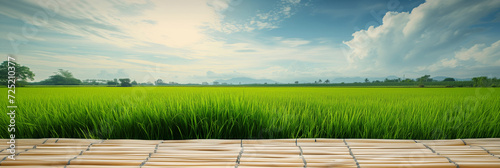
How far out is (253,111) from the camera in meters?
2.06

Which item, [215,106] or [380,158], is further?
[215,106]

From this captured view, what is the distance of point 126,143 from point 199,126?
0.63 m

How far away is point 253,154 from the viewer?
4.03 feet

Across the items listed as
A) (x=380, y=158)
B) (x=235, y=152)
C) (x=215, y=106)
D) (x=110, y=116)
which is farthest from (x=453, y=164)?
(x=110, y=116)

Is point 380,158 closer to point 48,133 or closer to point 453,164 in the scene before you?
point 453,164

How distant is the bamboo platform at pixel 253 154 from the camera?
1112 millimetres

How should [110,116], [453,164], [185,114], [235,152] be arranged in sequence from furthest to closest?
[110,116], [185,114], [235,152], [453,164]

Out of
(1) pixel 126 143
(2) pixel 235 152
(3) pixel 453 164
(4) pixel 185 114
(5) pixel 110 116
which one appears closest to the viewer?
(3) pixel 453 164

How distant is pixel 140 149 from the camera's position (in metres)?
1.31

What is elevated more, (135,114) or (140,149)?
(135,114)

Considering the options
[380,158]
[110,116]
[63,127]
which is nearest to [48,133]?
[63,127]

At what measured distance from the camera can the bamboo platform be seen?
1.11m

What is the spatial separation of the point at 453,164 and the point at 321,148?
25.3 inches

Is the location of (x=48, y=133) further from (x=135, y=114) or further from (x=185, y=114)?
(x=185, y=114)
